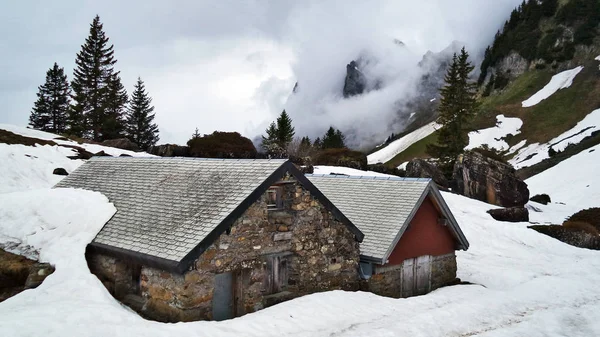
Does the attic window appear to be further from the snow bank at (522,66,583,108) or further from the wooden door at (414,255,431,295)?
the snow bank at (522,66,583,108)

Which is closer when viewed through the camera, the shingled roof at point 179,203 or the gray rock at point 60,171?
the shingled roof at point 179,203

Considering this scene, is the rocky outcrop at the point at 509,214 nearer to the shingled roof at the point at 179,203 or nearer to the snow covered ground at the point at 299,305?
the snow covered ground at the point at 299,305

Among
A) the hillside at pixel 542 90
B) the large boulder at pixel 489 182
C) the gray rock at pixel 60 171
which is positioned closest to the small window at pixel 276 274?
the gray rock at pixel 60 171

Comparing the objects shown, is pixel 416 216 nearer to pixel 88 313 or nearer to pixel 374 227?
pixel 374 227

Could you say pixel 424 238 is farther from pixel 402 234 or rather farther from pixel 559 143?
pixel 559 143

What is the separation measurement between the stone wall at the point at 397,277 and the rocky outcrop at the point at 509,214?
50.4 feet

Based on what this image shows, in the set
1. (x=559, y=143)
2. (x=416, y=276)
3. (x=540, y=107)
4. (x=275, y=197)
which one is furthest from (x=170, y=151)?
(x=540, y=107)

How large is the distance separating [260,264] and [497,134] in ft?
274

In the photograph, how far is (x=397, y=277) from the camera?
16.7 metres

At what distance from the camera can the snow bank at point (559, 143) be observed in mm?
67975

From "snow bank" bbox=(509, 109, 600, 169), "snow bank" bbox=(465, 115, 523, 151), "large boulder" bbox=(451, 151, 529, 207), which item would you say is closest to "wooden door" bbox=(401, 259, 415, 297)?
"large boulder" bbox=(451, 151, 529, 207)

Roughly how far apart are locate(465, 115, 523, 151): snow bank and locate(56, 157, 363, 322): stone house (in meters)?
75.0

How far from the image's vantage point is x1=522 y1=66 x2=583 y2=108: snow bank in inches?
3631

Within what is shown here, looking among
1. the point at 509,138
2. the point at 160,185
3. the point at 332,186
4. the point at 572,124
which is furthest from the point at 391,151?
the point at 160,185
